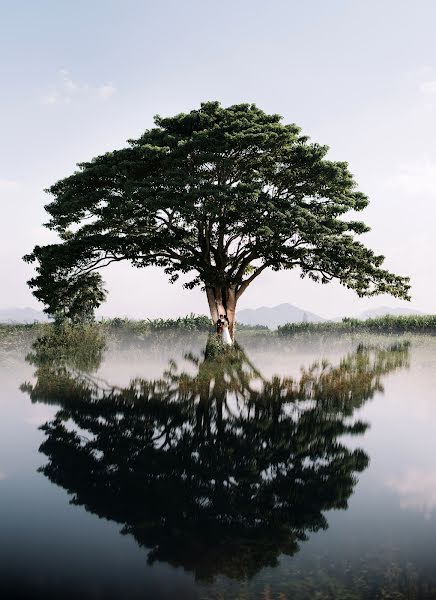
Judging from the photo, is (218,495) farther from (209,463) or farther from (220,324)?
(220,324)

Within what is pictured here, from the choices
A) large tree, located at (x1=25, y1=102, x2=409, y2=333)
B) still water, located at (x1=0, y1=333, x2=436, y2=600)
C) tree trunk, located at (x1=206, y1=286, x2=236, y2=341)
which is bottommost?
still water, located at (x1=0, y1=333, x2=436, y2=600)

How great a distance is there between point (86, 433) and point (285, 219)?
18243 mm

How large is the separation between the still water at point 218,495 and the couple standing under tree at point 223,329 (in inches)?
568

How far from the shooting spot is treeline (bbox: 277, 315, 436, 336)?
4869cm

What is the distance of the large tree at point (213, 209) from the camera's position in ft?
83.6

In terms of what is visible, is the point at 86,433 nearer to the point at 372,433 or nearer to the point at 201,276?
the point at 372,433

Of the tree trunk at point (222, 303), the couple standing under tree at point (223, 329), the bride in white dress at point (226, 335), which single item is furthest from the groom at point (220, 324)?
the tree trunk at point (222, 303)

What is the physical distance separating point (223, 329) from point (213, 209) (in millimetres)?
8287

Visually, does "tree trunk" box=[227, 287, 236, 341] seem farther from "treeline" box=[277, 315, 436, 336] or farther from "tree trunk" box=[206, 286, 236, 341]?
"treeline" box=[277, 315, 436, 336]

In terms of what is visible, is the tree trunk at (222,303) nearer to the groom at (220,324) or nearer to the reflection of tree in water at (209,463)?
the groom at (220,324)

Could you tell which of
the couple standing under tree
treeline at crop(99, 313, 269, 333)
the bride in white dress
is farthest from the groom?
treeline at crop(99, 313, 269, 333)

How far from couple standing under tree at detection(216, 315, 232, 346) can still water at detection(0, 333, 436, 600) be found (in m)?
14.4

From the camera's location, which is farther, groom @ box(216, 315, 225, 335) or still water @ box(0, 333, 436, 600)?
groom @ box(216, 315, 225, 335)

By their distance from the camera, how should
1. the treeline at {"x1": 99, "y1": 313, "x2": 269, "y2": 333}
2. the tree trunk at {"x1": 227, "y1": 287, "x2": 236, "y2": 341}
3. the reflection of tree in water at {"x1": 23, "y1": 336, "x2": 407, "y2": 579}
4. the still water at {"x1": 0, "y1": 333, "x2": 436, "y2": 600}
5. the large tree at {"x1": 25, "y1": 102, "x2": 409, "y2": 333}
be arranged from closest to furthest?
the still water at {"x1": 0, "y1": 333, "x2": 436, "y2": 600}, the reflection of tree in water at {"x1": 23, "y1": 336, "x2": 407, "y2": 579}, the large tree at {"x1": 25, "y1": 102, "x2": 409, "y2": 333}, the tree trunk at {"x1": 227, "y1": 287, "x2": 236, "y2": 341}, the treeline at {"x1": 99, "y1": 313, "x2": 269, "y2": 333}
